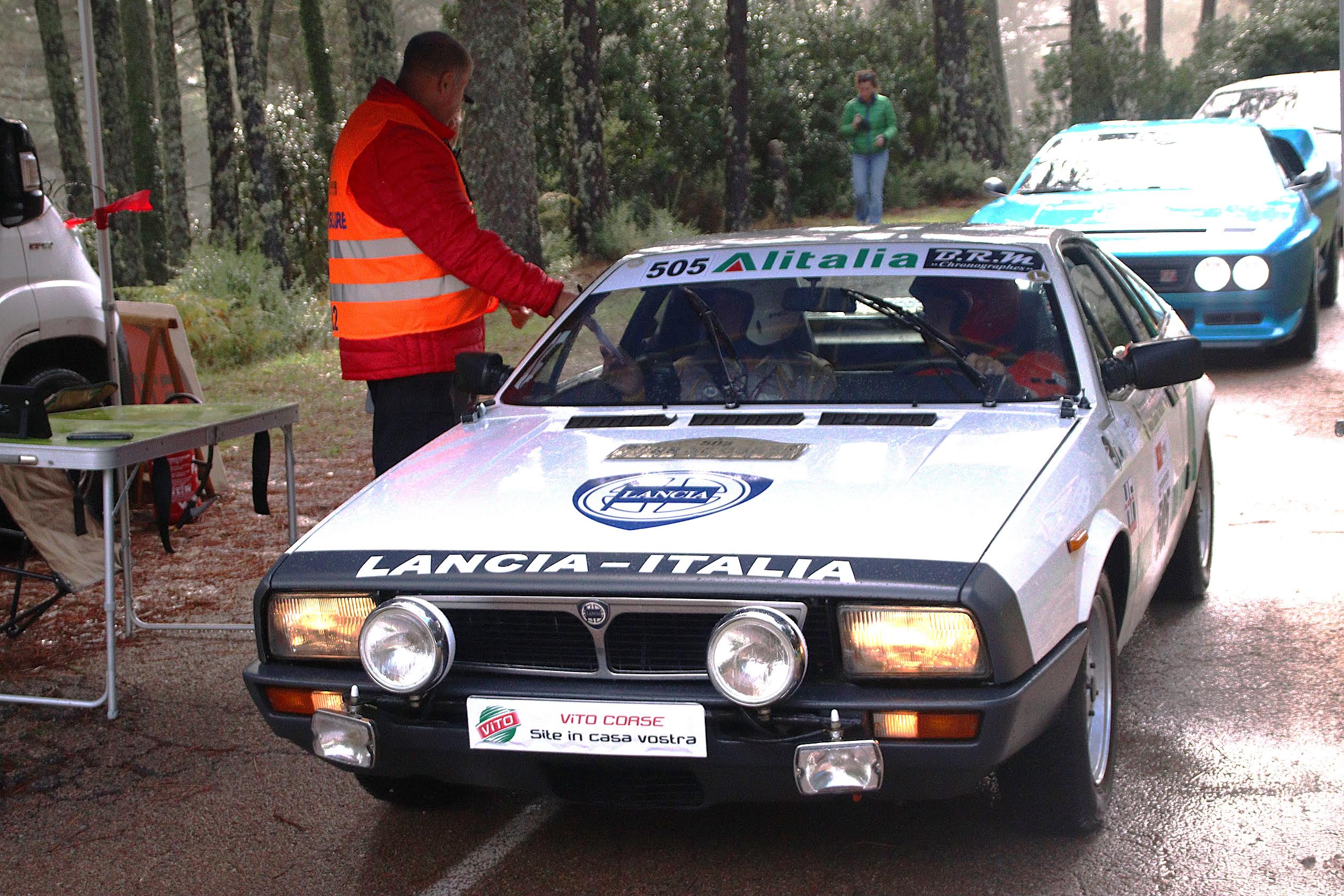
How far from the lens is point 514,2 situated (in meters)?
13.7

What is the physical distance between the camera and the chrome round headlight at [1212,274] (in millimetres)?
8992

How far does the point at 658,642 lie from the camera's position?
9.73 ft

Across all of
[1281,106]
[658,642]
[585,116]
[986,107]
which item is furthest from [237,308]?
[986,107]

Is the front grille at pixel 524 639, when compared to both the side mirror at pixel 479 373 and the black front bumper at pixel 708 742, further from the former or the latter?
the side mirror at pixel 479 373

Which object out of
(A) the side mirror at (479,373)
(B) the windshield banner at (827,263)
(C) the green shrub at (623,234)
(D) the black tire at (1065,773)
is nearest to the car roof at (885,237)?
(B) the windshield banner at (827,263)

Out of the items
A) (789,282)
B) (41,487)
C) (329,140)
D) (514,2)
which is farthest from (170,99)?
(789,282)

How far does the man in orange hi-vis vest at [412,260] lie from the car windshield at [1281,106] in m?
11.7

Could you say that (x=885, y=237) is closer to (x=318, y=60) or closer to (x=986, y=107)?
(x=986, y=107)

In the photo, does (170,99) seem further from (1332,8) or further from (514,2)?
(1332,8)

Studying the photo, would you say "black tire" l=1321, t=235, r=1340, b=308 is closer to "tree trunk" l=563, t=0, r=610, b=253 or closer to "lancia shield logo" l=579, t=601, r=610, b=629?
"tree trunk" l=563, t=0, r=610, b=253

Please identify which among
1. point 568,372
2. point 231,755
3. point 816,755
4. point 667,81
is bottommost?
point 231,755

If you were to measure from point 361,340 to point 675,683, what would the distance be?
7.59 feet

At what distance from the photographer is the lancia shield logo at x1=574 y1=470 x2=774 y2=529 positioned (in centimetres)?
316

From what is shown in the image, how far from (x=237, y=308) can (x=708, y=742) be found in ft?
41.7
